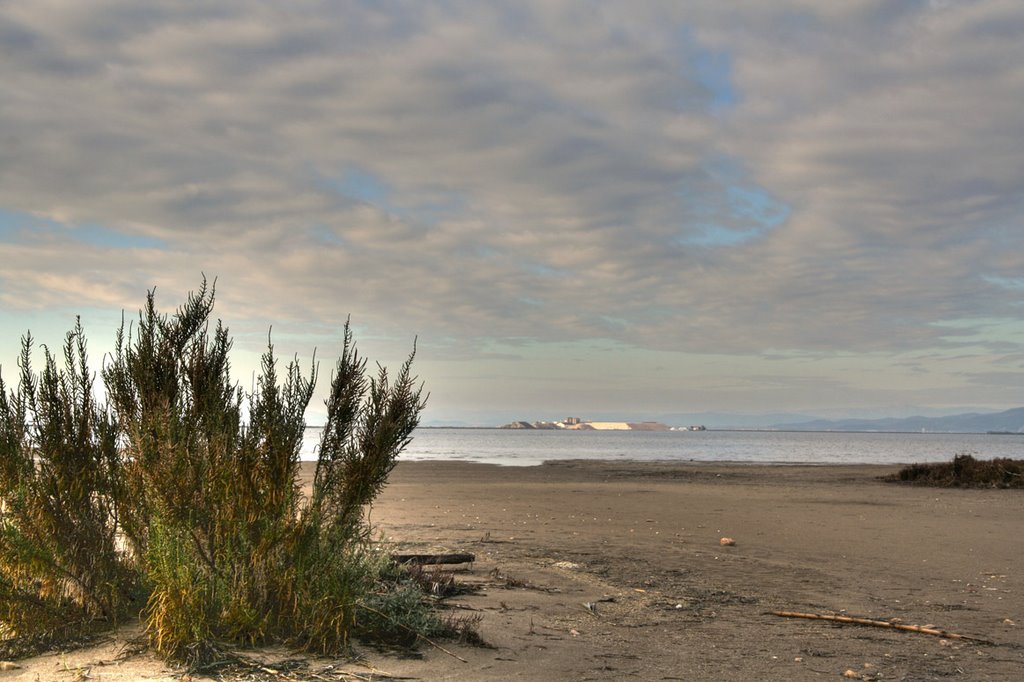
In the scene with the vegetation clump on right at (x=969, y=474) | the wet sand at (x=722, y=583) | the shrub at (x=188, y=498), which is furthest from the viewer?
the vegetation clump on right at (x=969, y=474)

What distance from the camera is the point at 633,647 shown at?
7.04 m

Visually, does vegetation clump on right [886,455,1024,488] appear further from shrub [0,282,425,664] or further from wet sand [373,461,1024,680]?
shrub [0,282,425,664]

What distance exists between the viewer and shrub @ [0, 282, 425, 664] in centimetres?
570

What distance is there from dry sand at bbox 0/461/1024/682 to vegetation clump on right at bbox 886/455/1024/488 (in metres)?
7.34

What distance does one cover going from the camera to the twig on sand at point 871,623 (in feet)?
25.4

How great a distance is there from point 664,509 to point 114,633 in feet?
51.4

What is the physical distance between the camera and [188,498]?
572 cm

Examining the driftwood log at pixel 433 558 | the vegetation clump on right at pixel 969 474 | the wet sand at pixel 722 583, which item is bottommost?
the wet sand at pixel 722 583

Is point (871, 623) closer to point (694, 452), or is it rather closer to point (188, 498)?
point (188, 498)

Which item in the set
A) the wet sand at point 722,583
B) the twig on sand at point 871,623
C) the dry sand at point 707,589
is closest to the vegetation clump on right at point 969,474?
the wet sand at point 722,583

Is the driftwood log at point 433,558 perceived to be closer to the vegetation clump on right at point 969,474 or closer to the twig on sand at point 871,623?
the twig on sand at point 871,623

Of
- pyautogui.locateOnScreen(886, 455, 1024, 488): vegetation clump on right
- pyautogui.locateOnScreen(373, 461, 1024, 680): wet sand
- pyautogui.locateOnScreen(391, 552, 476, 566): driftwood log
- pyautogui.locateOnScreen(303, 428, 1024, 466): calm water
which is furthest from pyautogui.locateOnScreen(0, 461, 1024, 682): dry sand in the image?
pyautogui.locateOnScreen(303, 428, 1024, 466): calm water

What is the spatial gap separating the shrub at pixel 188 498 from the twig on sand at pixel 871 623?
459 centimetres

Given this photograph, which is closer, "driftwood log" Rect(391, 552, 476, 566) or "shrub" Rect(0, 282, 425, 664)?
"shrub" Rect(0, 282, 425, 664)
